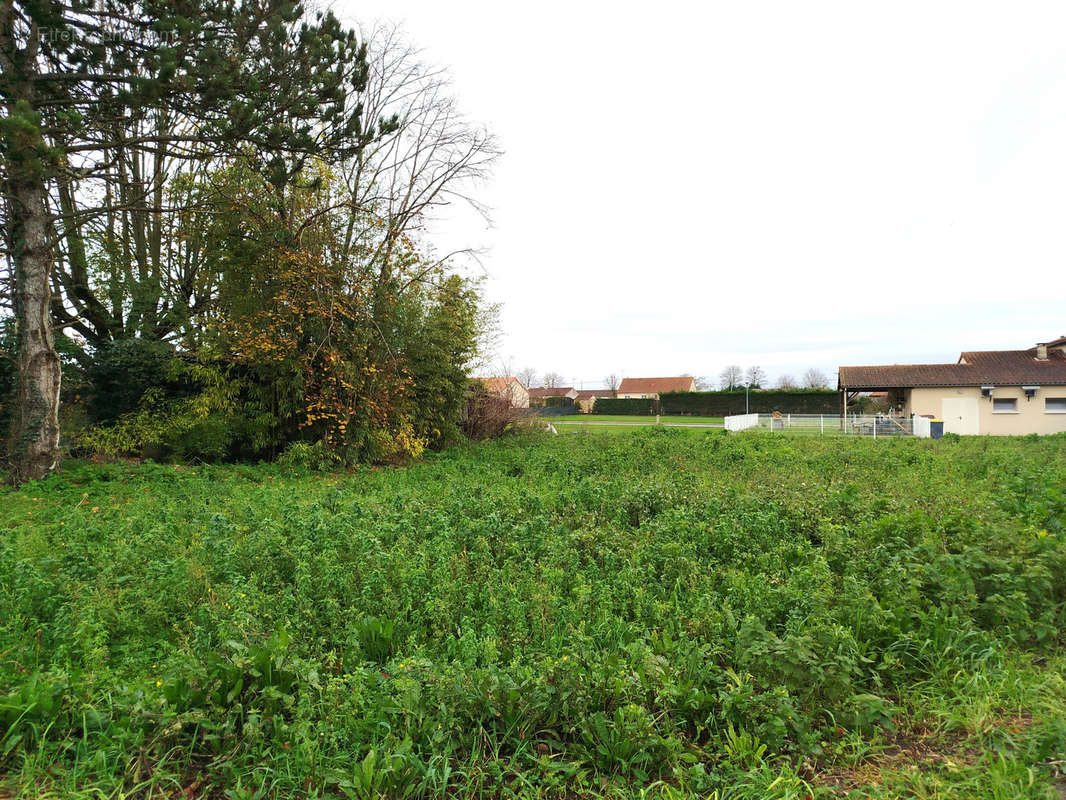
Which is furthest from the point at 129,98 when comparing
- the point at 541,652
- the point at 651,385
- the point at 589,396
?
the point at 589,396

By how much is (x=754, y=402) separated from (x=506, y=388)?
2340 centimetres

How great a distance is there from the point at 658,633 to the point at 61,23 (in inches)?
381

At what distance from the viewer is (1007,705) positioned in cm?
273

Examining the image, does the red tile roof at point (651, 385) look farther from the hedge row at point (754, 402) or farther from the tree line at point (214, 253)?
the tree line at point (214, 253)

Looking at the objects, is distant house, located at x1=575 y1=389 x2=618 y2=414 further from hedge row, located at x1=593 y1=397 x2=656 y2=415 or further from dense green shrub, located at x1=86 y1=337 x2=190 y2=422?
dense green shrub, located at x1=86 y1=337 x2=190 y2=422

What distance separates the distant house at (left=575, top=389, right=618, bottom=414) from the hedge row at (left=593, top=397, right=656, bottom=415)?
1.29 metres

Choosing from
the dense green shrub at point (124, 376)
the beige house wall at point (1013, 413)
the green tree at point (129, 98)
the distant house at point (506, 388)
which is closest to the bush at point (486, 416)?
the distant house at point (506, 388)

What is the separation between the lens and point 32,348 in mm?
8328

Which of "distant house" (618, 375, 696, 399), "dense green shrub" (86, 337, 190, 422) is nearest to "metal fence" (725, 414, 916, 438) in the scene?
"dense green shrub" (86, 337, 190, 422)

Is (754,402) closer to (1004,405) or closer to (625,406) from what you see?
(625,406)

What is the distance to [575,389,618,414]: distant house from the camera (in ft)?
162

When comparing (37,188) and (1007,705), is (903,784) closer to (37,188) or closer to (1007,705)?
(1007,705)

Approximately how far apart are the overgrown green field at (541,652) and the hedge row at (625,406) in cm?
3853

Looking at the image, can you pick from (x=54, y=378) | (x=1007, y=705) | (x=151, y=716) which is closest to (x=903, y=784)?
(x=1007, y=705)
